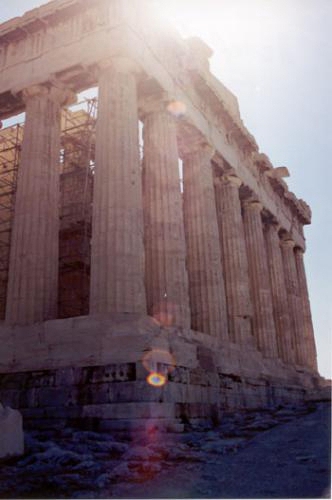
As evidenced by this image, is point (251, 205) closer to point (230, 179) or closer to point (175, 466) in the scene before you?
point (230, 179)

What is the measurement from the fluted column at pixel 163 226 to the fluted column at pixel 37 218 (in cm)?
336

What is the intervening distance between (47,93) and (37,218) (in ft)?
17.4

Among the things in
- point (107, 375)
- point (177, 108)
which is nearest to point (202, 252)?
point (177, 108)

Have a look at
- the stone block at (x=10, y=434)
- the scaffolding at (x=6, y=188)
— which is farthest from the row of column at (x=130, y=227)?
the scaffolding at (x=6, y=188)

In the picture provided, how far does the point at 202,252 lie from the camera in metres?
21.1

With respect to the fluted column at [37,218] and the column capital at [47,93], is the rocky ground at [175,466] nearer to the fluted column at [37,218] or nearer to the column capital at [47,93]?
the fluted column at [37,218]

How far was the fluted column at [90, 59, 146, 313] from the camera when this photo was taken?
14.5 metres

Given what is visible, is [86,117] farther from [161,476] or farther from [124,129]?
[161,476]

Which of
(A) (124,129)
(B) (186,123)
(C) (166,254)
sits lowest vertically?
(C) (166,254)

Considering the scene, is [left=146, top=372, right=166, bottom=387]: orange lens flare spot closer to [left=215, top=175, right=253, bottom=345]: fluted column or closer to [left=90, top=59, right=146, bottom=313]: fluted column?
[left=90, top=59, right=146, bottom=313]: fluted column

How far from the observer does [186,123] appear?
867 inches

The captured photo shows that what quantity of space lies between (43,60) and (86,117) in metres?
9.08

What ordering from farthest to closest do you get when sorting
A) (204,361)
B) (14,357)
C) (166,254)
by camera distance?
(166,254) < (204,361) < (14,357)

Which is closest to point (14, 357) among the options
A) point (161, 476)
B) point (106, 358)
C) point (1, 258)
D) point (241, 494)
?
point (106, 358)
